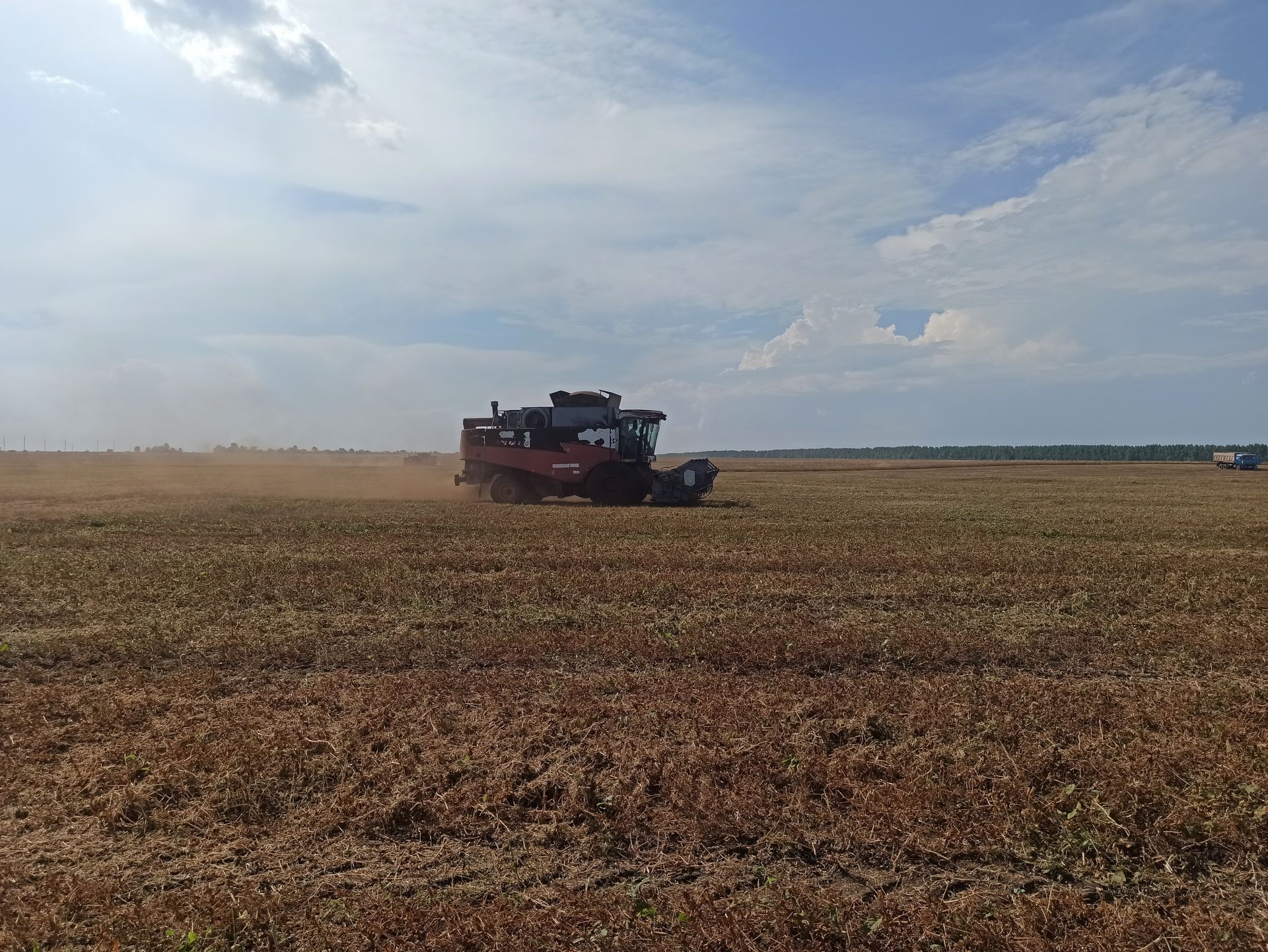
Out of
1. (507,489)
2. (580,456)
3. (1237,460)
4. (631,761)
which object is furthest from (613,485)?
(1237,460)

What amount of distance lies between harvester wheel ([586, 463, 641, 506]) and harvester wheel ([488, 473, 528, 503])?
2776 millimetres

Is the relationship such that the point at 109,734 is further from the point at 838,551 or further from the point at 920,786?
the point at 838,551

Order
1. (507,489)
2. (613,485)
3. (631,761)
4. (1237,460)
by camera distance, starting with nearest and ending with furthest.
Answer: (631,761), (613,485), (507,489), (1237,460)

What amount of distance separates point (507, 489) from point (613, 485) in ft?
14.4

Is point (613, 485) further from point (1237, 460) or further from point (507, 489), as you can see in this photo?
point (1237, 460)

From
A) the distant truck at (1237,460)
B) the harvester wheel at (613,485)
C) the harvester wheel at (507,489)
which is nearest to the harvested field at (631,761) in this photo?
the harvester wheel at (613,485)

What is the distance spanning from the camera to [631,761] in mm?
5996

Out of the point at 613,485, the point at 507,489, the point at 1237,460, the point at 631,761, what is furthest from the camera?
the point at 1237,460

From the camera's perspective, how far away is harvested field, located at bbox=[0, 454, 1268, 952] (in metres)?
4.26

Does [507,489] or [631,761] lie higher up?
[507,489]

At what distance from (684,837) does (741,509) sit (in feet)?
79.7

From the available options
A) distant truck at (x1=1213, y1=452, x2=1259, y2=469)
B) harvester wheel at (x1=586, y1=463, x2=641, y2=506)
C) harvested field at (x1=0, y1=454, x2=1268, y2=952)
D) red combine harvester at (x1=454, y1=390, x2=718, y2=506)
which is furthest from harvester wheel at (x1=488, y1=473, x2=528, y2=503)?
distant truck at (x1=1213, y1=452, x2=1259, y2=469)

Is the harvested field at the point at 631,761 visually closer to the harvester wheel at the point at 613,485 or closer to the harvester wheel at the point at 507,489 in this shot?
the harvester wheel at the point at 613,485

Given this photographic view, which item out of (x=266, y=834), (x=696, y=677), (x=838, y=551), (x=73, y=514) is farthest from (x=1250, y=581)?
(x=73, y=514)
